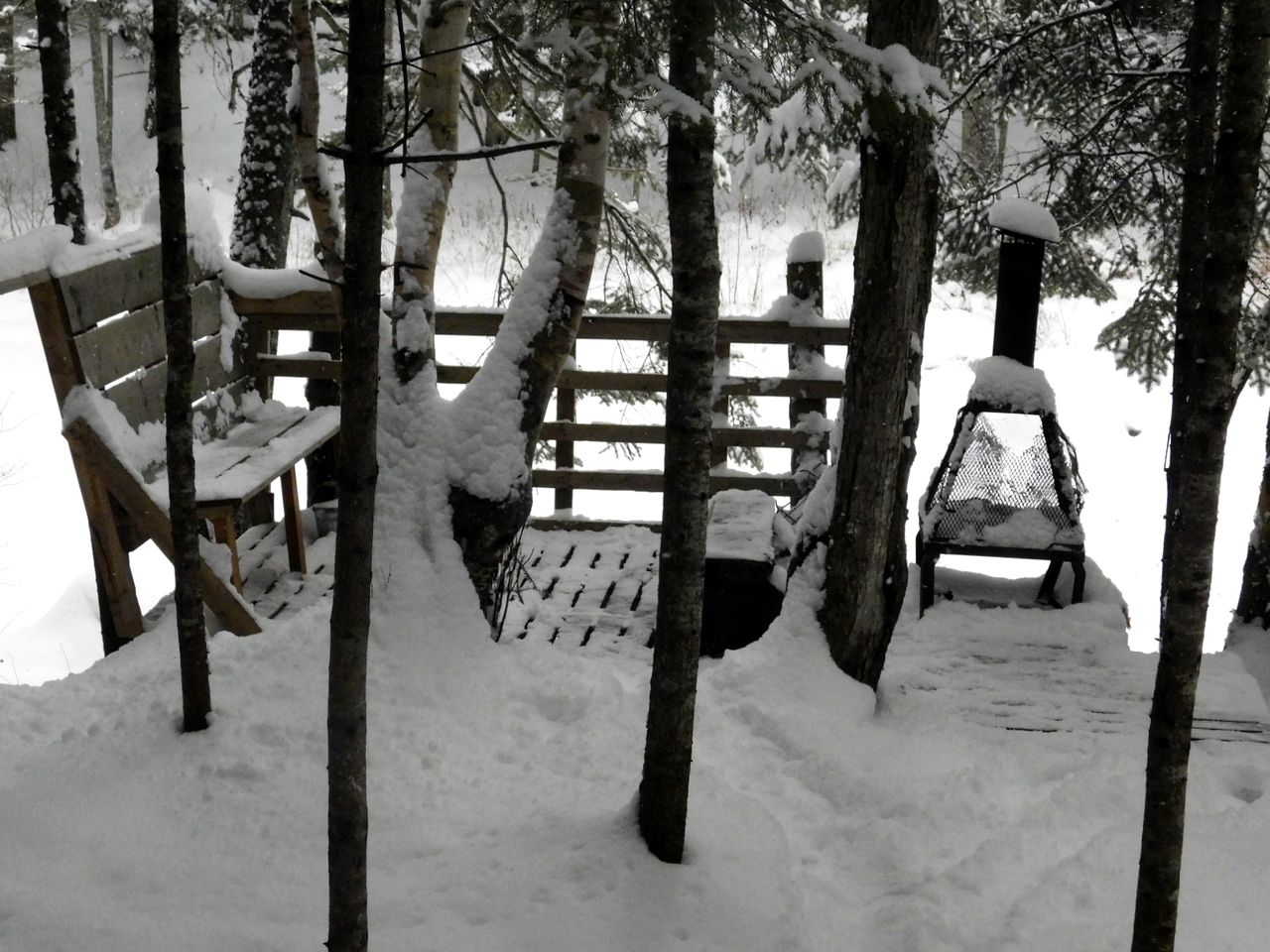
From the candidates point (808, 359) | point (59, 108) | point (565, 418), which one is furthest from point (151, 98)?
point (808, 359)

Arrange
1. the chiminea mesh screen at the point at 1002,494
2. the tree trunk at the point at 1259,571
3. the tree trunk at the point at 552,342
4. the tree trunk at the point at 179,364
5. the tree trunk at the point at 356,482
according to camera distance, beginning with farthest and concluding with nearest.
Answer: the tree trunk at the point at 1259,571, the chiminea mesh screen at the point at 1002,494, the tree trunk at the point at 552,342, the tree trunk at the point at 179,364, the tree trunk at the point at 356,482

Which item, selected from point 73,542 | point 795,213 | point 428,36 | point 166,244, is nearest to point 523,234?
point 795,213

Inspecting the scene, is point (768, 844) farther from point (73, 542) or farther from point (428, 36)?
point (73, 542)

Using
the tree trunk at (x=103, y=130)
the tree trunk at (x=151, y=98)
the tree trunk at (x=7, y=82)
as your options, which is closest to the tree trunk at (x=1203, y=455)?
the tree trunk at (x=151, y=98)

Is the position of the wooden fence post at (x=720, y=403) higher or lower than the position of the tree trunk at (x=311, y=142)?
lower

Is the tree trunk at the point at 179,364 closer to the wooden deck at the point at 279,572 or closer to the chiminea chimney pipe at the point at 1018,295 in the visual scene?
the wooden deck at the point at 279,572

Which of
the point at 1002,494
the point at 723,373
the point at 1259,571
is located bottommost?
the point at 1259,571

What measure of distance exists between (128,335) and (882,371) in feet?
9.66

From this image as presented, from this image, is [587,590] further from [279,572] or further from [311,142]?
[311,142]

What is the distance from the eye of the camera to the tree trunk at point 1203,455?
7.41ft

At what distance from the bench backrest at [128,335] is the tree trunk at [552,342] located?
4.38 ft

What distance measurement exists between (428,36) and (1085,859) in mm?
3504

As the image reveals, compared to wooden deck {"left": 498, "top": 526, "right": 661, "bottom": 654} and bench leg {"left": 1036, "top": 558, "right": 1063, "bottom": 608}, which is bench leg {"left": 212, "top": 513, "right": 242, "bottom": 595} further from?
bench leg {"left": 1036, "top": 558, "right": 1063, "bottom": 608}

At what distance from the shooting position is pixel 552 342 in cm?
446
